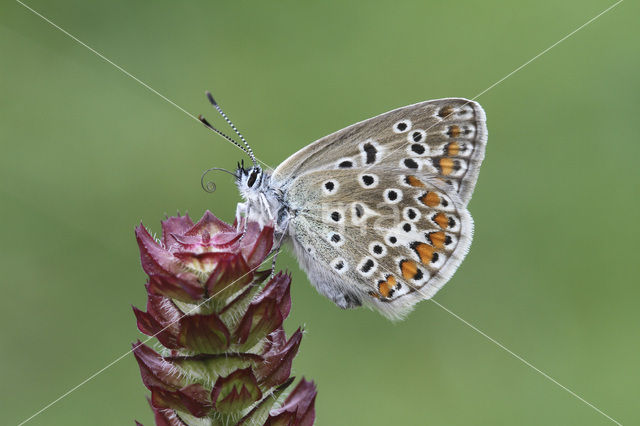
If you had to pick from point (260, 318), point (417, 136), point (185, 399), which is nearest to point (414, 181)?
point (417, 136)

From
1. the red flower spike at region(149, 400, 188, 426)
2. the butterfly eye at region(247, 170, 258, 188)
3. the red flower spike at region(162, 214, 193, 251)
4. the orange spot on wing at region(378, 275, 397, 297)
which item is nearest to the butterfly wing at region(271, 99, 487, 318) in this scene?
the orange spot on wing at region(378, 275, 397, 297)

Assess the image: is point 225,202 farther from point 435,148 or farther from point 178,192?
point 435,148

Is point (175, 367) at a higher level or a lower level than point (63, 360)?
higher

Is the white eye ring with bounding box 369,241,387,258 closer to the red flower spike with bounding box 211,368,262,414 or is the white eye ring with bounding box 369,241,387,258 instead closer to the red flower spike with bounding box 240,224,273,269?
the red flower spike with bounding box 240,224,273,269

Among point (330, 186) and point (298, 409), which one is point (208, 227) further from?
point (330, 186)

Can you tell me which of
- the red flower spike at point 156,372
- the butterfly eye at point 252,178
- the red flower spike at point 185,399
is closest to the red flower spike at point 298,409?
the red flower spike at point 185,399

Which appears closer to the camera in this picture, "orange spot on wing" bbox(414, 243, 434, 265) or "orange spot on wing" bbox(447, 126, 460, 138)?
"orange spot on wing" bbox(414, 243, 434, 265)

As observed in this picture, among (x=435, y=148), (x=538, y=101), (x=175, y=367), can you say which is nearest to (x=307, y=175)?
(x=435, y=148)

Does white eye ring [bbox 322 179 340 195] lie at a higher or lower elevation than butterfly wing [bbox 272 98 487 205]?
lower
